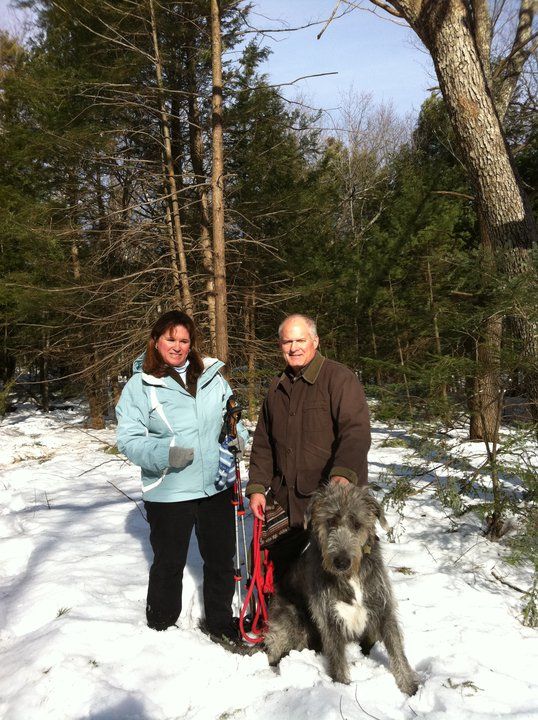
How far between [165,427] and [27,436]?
38.3ft

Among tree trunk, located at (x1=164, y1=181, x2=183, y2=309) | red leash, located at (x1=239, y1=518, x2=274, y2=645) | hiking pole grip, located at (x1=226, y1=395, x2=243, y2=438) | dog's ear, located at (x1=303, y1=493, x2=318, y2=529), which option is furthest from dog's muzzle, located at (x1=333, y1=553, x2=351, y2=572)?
tree trunk, located at (x1=164, y1=181, x2=183, y2=309)

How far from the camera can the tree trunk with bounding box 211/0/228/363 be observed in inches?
285

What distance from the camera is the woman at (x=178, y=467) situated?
3.21 metres

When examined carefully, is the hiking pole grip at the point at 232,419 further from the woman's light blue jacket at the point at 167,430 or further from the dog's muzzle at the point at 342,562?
the dog's muzzle at the point at 342,562

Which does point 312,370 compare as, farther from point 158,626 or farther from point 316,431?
point 158,626

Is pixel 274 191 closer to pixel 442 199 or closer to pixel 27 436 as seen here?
pixel 442 199

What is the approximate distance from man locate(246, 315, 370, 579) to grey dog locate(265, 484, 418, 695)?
0.21m

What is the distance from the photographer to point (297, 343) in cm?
315

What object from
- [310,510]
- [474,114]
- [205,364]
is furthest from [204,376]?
[474,114]

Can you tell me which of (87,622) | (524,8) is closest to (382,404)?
(87,622)

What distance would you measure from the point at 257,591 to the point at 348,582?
→ 932 mm

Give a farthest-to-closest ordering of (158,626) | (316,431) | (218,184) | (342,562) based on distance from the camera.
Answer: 1. (218,184)
2. (158,626)
3. (316,431)
4. (342,562)

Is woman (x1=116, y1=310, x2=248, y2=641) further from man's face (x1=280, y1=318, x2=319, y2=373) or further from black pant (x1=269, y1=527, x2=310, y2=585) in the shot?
man's face (x1=280, y1=318, x2=319, y2=373)

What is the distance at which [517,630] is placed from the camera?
3.26 m
